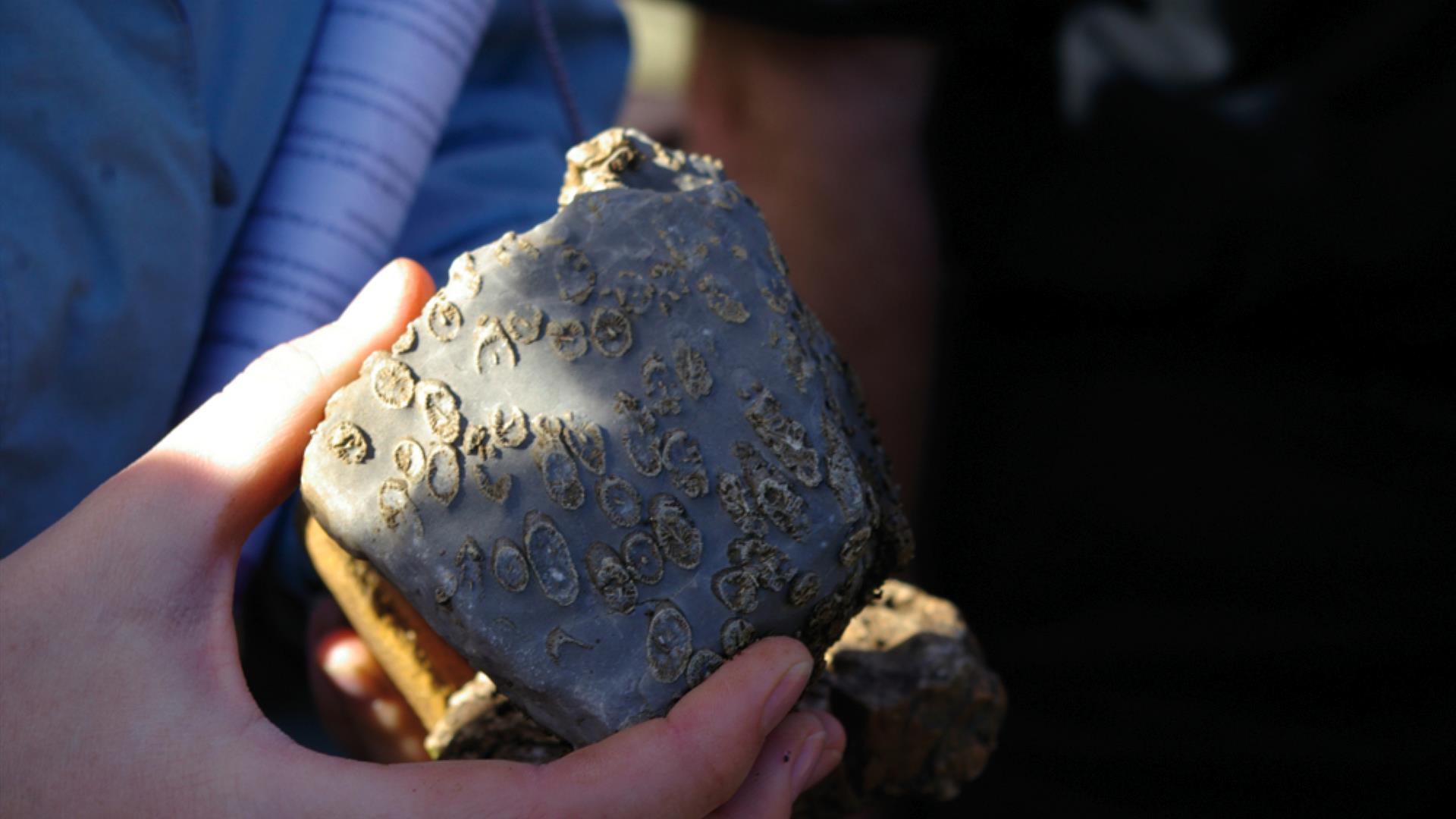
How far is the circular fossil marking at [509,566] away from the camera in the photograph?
72cm

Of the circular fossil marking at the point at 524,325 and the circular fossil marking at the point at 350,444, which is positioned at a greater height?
the circular fossil marking at the point at 524,325

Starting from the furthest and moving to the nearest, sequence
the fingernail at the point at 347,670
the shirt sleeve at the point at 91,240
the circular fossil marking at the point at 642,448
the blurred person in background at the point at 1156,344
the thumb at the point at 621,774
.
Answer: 1. the blurred person in background at the point at 1156,344
2. the fingernail at the point at 347,670
3. the shirt sleeve at the point at 91,240
4. the circular fossil marking at the point at 642,448
5. the thumb at the point at 621,774

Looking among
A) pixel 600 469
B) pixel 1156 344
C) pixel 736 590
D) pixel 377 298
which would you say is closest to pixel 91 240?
pixel 377 298

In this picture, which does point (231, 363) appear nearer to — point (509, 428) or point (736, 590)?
point (509, 428)

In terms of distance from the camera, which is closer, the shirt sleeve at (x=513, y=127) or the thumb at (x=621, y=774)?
the thumb at (x=621, y=774)

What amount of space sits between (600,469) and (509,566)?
0.08 metres

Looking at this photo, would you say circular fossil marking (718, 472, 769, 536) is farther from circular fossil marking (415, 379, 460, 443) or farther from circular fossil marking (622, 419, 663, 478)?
circular fossil marking (415, 379, 460, 443)

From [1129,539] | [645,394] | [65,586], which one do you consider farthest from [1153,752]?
[65,586]

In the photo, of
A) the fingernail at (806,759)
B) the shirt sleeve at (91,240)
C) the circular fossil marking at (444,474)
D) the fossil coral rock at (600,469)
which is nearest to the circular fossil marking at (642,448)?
the fossil coral rock at (600,469)

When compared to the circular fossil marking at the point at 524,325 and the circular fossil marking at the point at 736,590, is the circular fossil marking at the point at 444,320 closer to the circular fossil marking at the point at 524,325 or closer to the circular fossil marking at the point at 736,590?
the circular fossil marking at the point at 524,325

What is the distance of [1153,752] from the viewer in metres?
1.74

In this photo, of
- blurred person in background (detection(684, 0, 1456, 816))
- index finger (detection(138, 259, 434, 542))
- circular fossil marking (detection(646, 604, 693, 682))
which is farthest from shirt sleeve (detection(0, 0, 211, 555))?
blurred person in background (detection(684, 0, 1456, 816))

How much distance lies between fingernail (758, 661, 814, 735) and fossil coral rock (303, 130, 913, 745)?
0.13 feet

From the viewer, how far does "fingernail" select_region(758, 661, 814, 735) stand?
708 mm
